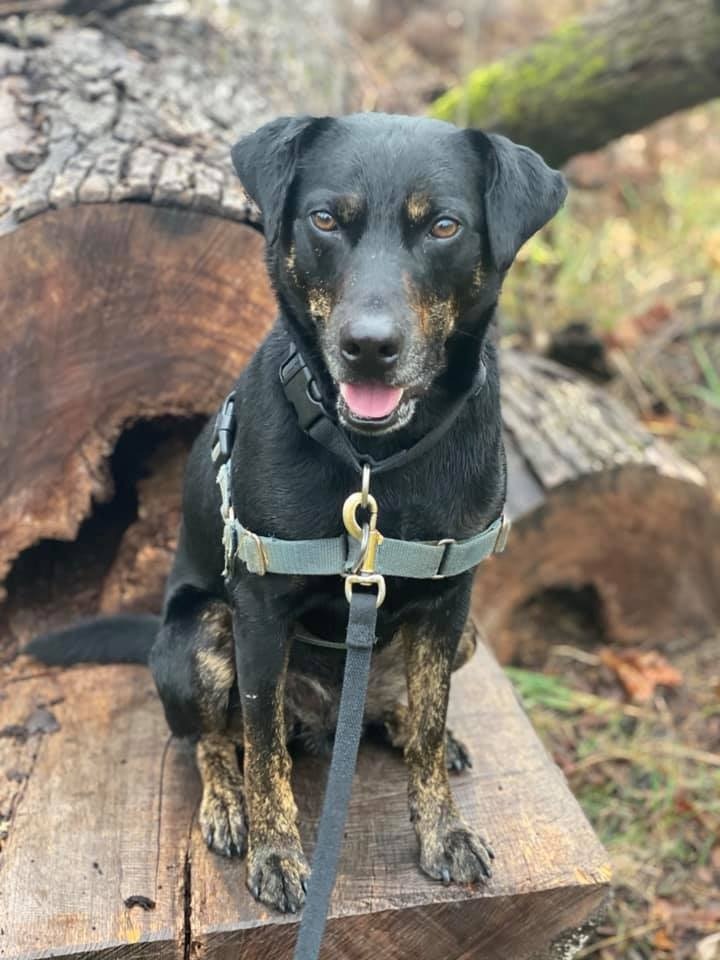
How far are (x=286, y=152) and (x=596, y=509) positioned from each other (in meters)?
2.36

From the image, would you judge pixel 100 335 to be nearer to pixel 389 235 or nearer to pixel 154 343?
pixel 154 343

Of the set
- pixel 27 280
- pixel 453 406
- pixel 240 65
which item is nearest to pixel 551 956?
pixel 453 406

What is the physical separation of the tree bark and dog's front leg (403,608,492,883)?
3336mm

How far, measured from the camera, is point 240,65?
430 cm

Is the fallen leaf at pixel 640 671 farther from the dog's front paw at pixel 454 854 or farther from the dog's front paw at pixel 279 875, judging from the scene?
the dog's front paw at pixel 279 875

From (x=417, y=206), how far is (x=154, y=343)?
1.32 m

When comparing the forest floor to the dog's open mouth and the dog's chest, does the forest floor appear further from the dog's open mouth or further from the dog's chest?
the dog's open mouth

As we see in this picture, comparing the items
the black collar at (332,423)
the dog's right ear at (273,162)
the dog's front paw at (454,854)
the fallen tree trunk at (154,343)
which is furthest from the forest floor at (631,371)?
the dog's right ear at (273,162)

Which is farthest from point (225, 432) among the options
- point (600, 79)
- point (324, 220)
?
point (600, 79)

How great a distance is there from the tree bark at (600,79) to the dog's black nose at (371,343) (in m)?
3.37

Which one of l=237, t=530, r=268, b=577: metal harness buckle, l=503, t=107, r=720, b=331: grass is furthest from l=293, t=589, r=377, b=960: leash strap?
l=503, t=107, r=720, b=331: grass

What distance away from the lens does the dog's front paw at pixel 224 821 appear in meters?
2.39

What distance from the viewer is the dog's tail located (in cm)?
298

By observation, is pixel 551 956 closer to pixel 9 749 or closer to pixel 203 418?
pixel 9 749
